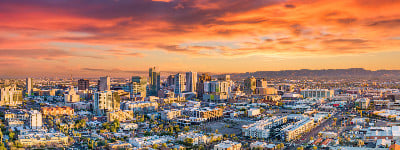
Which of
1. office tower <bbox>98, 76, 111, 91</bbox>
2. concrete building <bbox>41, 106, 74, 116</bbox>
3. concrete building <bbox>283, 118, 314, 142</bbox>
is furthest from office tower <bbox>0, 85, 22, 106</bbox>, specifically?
concrete building <bbox>283, 118, 314, 142</bbox>

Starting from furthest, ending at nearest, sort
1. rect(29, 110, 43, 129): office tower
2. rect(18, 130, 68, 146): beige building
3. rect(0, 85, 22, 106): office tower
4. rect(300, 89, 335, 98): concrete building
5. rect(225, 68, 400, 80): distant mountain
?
1. rect(225, 68, 400, 80): distant mountain
2. rect(300, 89, 335, 98): concrete building
3. rect(0, 85, 22, 106): office tower
4. rect(29, 110, 43, 129): office tower
5. rect(18, 130, 68, 146): beige building

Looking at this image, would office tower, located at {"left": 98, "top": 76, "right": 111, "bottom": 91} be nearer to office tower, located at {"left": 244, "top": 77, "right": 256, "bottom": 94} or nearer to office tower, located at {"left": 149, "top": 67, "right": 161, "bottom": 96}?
office tower, located at {"left": 149, "top": 67, "right": 161, "bottom": 96}

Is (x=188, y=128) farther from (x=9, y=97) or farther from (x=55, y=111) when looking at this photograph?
(x=9, y=97)

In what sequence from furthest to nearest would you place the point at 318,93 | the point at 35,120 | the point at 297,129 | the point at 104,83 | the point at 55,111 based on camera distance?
1. the point at 104,83
2. the point at 318,93
3. the point at 55,111
4. the point at 35,120
5. the point at 297,129

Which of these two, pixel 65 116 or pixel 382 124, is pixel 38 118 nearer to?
pixel 65 116

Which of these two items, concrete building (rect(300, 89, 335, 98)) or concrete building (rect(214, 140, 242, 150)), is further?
concrete building (rect(300, 89, 335, 98))

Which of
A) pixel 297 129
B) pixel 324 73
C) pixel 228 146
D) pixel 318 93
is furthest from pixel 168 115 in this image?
pixel 324 73

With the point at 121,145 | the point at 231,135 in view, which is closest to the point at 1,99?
the point at 121,145

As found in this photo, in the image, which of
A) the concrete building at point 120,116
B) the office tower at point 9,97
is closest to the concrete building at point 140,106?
the concrete building at point 120,116
